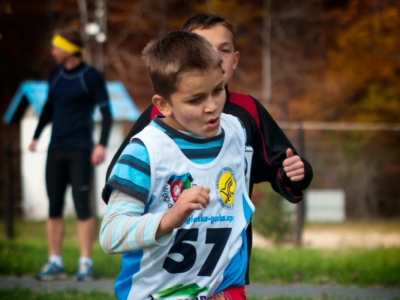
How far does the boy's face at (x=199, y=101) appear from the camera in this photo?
7.59 feet

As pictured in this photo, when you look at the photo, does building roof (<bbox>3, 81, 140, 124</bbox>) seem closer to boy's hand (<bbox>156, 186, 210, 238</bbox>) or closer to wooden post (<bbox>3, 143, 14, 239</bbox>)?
wooden post (<bbox>3, 143, 14, 239</bbox>)

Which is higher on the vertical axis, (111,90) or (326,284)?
(111,90)

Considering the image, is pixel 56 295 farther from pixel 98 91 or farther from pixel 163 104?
pixel 163 104

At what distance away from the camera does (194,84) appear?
91.2 inches

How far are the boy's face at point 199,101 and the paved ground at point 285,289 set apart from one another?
3.24 metres

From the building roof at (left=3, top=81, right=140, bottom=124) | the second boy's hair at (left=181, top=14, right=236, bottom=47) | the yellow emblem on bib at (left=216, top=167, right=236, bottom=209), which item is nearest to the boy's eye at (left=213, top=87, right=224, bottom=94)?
the yellow emblem on bib at (left=216, top=167, right=236, bottom=209)

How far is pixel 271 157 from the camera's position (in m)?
3.08

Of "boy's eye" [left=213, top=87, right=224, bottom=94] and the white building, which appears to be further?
the white building

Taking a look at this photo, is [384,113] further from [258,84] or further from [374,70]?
[258,84]

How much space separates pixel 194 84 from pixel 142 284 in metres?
0.78

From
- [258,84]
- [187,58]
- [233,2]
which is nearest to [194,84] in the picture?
[187,58]

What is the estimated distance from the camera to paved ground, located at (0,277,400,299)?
5398 millimetres

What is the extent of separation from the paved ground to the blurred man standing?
0.64 feet

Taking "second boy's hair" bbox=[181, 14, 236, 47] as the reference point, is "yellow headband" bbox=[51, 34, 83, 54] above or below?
above
